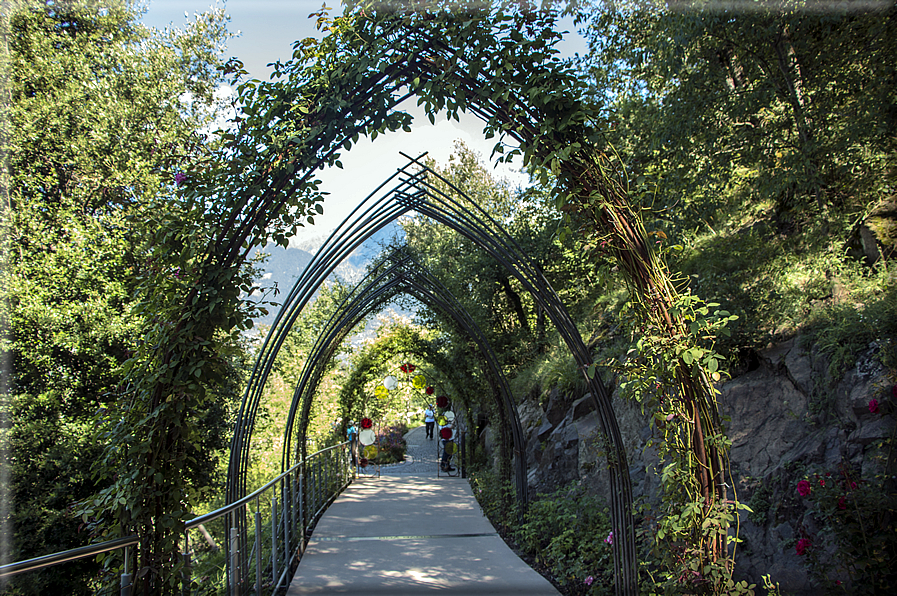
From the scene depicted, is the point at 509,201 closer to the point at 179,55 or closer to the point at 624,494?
the point at 179,55

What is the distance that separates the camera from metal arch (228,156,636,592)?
11.0 ft

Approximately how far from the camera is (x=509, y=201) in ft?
52.4

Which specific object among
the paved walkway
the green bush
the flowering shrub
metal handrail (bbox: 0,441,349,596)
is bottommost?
the paved walkway

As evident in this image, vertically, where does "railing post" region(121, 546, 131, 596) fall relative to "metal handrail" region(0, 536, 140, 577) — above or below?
below

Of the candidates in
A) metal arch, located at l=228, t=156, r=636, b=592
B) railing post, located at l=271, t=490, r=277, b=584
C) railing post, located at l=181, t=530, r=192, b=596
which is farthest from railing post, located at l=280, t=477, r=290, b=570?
railing post, located at l=181, t=530, r=192, b=596

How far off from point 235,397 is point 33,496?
149 inches

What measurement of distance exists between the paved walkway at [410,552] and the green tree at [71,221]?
2463 mm

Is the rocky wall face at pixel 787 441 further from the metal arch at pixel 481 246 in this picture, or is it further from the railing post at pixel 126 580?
the railing post at pixel 126 580

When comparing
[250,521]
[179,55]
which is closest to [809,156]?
[250,521]

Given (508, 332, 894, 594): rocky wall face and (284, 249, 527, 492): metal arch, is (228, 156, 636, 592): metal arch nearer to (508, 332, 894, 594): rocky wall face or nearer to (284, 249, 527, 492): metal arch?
(508, 332, 894, 594): rocky wall face

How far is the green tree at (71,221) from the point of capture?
24.0 feet

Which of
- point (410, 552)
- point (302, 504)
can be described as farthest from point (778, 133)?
point (302, 504)

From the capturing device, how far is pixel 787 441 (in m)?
3.93

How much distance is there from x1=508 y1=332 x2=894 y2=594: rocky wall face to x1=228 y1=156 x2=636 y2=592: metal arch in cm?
21
